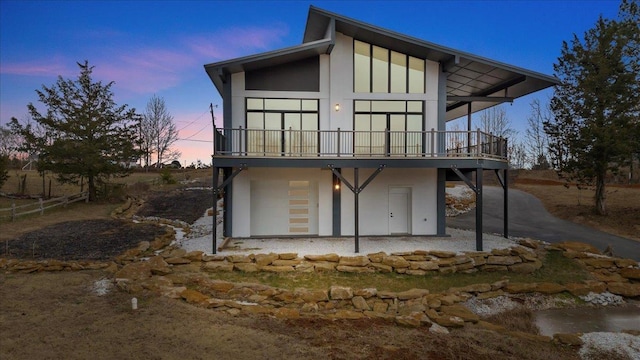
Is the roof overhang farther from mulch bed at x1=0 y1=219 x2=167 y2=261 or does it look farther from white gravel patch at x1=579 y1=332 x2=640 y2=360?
white gravel patch at x1=579 y1=332 x2=640 y2=360

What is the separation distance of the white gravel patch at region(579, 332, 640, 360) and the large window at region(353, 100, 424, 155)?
29.0 ft

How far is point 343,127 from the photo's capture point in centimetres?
1455

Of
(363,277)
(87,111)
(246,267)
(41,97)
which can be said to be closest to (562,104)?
(363,277)

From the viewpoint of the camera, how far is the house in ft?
46.9

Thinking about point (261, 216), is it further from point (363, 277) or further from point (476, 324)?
point (476, 324)

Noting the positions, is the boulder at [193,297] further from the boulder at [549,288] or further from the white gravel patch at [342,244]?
the boulder at [549,288]

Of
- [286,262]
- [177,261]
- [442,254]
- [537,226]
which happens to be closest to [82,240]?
[177,261]

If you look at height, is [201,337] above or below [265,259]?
below

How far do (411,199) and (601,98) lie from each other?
1303 cm

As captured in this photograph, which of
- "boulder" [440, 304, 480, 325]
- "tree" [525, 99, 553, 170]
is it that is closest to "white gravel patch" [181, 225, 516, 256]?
"boulder" [440, 304, 480, 325]

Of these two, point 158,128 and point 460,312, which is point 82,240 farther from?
point 158,128

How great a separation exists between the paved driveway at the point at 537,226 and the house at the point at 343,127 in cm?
556

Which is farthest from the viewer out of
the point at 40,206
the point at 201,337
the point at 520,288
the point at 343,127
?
the point at 40,206

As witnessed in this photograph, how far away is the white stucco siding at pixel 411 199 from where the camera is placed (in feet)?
49.0
